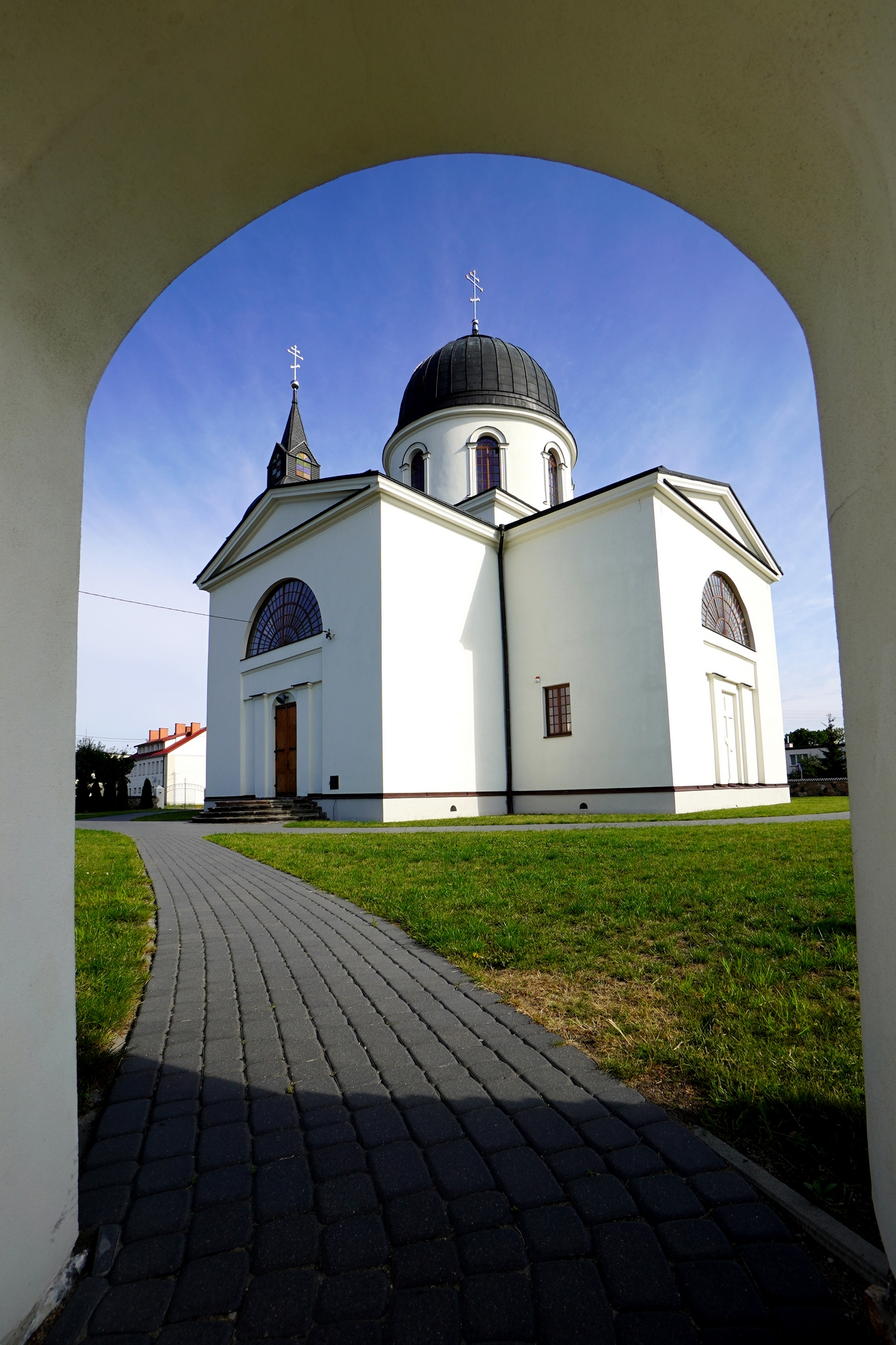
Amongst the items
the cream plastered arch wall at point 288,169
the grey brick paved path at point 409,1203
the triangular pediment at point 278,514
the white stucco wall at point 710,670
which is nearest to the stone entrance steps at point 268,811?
the triangular pediment at point 278,514

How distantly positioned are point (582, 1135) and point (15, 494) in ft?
9.01

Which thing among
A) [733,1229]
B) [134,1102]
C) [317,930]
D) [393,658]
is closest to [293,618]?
[393,658]

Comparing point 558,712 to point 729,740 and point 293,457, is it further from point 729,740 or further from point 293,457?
point 293,457

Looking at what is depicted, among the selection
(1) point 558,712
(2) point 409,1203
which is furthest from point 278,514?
(2) point 409,1203

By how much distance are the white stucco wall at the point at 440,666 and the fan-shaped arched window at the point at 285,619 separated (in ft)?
10.5

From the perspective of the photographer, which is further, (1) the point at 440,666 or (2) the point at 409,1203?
(1) the point at 440,666

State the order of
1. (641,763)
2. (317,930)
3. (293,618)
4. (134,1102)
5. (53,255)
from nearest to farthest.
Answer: (53,255) → (134,1102) → (317,930) → (641,763) → (293,618)

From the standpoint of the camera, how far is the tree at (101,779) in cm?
3447

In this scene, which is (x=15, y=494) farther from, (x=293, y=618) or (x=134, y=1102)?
(x=293, y=618)

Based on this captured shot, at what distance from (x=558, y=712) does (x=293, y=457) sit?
1663cm

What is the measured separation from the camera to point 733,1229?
2.02 meters

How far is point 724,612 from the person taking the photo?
21.6 meters

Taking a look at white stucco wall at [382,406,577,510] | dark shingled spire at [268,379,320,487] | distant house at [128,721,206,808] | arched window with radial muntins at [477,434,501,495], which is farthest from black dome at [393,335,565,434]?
distant house at [128,721,206,808]

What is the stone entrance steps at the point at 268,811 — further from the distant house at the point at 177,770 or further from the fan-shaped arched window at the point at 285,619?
the distant house at the point at 177,770
